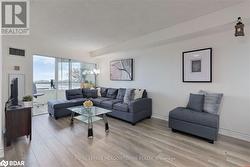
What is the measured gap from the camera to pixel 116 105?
13.6 feet

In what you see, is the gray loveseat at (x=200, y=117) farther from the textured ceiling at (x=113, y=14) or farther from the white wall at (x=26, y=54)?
the white wall at (x=26, y=54)

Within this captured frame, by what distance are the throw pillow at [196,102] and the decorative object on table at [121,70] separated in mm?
2283

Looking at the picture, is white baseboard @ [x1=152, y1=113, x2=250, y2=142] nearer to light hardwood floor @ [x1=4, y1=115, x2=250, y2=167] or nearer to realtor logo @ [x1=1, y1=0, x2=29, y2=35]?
light hardwood floor @ [x1=4, y1=115, x2=250, y2=167]

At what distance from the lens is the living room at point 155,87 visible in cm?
229

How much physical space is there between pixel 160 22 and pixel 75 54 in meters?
4.03

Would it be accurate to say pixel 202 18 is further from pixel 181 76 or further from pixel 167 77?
pixel 167 77

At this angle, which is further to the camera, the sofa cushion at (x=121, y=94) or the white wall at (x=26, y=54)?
the sofa cushion at (x=121, y=94)

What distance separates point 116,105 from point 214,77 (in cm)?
267

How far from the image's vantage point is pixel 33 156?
220 centimetres

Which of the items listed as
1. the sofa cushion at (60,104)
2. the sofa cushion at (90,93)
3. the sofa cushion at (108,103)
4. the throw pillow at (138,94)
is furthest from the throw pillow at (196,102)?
the sofa cushion at (60,104)

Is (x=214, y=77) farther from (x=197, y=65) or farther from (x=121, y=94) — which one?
(x=121, y=94)

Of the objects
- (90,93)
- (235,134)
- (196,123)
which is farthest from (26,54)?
(235,134)

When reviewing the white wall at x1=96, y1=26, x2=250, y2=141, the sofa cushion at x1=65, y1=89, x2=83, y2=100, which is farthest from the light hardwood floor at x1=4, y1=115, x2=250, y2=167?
the sofa cushion at x1=65, y1=89, x2=83, y2=100

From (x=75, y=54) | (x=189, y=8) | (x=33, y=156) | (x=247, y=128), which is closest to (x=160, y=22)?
(x=189, y=8)
